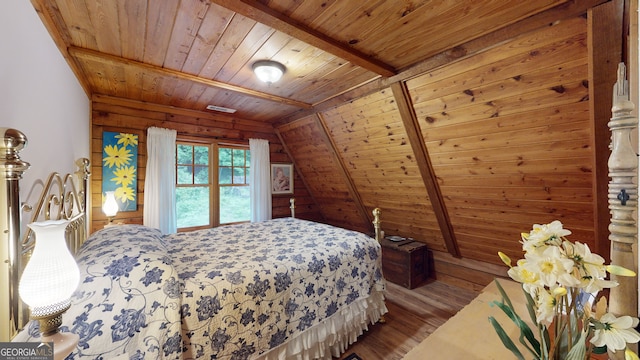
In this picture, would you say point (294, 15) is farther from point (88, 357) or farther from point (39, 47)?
point (88, 357)

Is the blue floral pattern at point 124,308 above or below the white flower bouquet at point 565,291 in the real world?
below

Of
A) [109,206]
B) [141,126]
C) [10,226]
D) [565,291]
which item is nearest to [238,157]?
[141,126]

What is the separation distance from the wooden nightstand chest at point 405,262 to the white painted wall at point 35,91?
3308mm

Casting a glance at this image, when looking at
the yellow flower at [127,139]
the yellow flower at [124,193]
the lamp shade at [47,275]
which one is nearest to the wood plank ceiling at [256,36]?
the yellow flower at [127,139]

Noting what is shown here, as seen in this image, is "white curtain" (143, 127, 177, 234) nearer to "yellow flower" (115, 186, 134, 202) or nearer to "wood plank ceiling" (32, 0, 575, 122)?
"yellow flower" (115, 186, 134, 202)

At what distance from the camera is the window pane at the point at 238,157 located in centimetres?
393

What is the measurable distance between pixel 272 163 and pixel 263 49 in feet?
8.42

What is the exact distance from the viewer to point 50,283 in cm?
76

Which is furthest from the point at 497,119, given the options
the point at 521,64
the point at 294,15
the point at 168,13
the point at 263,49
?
the point at 168,13

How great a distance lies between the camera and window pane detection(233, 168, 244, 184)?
393cm

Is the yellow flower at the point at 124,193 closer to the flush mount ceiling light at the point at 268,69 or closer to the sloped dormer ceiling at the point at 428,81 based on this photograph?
the sloped dormer ceiling at the point at 428,81

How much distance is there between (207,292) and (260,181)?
2772mm

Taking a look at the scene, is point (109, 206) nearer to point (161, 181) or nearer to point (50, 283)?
point (161, 181)

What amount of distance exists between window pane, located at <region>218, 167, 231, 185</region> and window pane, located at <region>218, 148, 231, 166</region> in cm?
10
